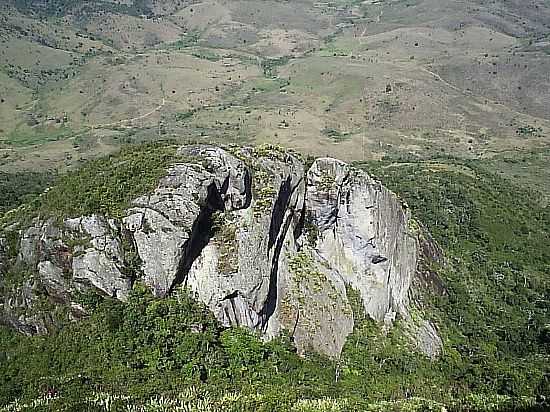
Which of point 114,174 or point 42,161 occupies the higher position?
point 114,174

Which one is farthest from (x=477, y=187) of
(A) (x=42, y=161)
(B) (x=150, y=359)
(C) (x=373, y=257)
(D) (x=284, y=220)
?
(A) (x=42, y=161)

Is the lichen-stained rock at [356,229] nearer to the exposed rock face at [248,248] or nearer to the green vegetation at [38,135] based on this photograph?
the exposed rock face at [248,248]

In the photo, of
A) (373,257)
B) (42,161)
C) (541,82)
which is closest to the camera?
(373,257)

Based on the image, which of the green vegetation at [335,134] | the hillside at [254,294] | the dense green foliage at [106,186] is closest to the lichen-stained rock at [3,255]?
the hillside at [254,294]

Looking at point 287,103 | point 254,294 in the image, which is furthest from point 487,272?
point 287,103

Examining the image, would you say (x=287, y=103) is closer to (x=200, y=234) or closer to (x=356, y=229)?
(x=356, y=229)

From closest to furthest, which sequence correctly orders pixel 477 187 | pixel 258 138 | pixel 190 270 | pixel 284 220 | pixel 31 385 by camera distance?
pixel 31 385 < pixel 190 270 < pixel 284 220 < pixel 477 187 < pixel 258 138

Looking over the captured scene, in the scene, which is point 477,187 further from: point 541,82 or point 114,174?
point 541,82
